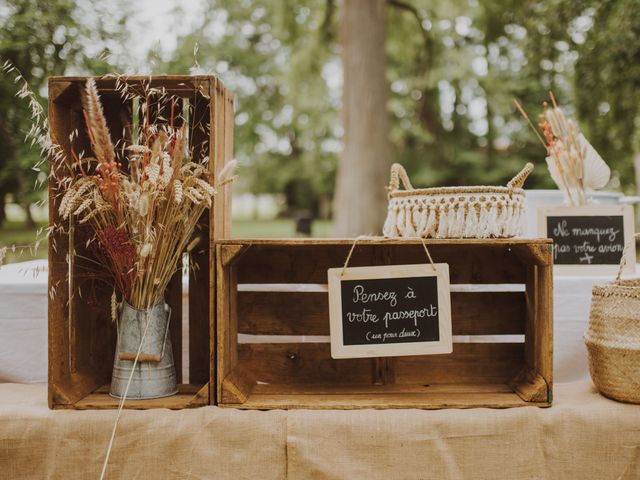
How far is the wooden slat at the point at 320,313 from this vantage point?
181 centimetres

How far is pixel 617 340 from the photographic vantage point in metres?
1.48

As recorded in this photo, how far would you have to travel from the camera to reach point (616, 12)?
241 inches

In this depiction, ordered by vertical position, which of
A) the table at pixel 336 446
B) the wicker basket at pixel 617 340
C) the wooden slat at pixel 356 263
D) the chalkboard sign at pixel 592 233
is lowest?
the table at pixel 336 446

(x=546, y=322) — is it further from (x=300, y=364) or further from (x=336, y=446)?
(x=300, y=364)

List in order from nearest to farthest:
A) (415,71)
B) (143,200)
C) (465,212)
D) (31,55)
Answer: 1. (143,200)
2. (465,212)
3. (31,55)
4. (415,71)

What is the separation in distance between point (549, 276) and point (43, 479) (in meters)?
1.38

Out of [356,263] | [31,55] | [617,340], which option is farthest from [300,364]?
[31,55]

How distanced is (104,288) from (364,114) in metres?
4.50

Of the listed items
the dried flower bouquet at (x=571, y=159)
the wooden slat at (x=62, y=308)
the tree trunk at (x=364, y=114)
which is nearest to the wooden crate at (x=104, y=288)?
the wooden slat at (x=62, y=308)

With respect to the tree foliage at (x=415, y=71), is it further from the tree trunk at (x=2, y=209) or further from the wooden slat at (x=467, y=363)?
the wooden slat at (x=467, y=363)

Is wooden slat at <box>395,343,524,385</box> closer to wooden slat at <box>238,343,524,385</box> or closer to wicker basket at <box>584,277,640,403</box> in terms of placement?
wooden slat at <box>238,343,524,385</box>

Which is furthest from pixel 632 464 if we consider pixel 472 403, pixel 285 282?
pixel 285 282

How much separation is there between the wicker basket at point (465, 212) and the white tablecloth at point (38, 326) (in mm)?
436

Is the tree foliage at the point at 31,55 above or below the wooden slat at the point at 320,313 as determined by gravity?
above
